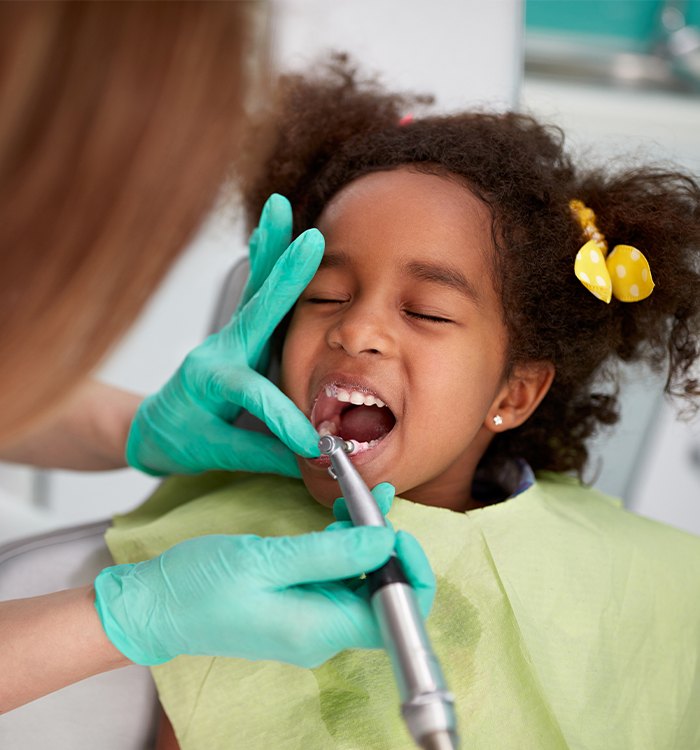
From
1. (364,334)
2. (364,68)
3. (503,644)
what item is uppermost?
(364,68)

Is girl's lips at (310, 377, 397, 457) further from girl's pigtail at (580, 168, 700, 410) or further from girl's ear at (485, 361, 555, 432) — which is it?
girl's pigtail at (580, 168, 700, 410)

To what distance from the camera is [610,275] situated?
3.96 ft

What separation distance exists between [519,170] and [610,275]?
182 mm

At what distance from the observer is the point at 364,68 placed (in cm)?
183

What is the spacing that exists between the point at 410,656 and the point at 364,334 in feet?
1.41

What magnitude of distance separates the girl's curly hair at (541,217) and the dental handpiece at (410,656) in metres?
0.47

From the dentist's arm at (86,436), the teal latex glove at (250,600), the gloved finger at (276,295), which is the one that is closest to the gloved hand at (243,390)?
the gloved finger at (276,295)

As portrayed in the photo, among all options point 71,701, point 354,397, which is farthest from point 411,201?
point 71,701

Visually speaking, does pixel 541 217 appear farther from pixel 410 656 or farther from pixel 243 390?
pixel 410 656

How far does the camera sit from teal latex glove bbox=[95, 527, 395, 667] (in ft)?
2.73

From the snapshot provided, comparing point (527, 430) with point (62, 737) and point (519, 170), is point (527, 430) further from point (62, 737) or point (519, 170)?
point (62, 737)

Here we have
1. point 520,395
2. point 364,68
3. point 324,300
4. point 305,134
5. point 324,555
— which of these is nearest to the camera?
point 324,555

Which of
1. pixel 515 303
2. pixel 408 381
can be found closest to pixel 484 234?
pixel 515 303

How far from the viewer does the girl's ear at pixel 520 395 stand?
48.8 inches
